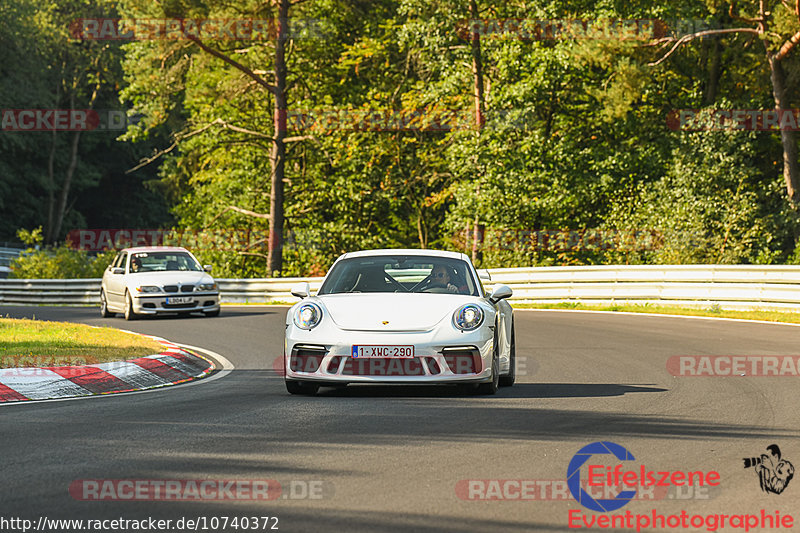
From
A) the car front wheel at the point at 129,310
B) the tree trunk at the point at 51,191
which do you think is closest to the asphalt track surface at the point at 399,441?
the car front wheel at the point at 129,310

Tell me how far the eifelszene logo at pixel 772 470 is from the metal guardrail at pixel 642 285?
1558 cm

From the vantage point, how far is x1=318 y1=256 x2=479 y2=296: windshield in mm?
10789

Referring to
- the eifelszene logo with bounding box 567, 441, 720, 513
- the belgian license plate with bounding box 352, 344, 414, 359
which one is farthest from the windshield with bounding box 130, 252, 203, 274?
the eifelszene logo with bounding box 567, 441, 720, 513

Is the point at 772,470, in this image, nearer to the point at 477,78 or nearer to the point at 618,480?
the point at 618,480

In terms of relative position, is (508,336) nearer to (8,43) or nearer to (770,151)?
(770,151)

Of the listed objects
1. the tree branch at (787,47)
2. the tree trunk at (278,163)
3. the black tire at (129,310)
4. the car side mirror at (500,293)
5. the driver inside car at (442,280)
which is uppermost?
the tree branch at (787,47)

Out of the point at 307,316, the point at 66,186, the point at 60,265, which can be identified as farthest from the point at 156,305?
the point at 66,186

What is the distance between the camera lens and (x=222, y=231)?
4584cm

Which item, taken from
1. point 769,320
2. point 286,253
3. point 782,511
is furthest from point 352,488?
point 286,253

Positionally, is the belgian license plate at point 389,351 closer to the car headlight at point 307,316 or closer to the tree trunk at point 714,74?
the car headlight at point 307,316

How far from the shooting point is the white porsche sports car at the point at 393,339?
968 cm

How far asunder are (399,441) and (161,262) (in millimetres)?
18657

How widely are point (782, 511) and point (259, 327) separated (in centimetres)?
1517

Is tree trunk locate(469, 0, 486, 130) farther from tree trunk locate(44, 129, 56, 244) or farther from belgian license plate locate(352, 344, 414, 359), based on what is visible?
tree trunk locate(44, 129, 56, 244)
